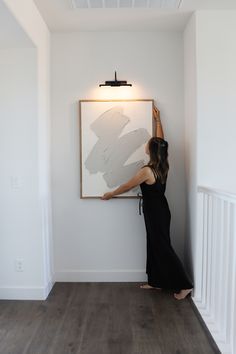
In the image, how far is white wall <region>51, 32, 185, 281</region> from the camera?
3363 mm

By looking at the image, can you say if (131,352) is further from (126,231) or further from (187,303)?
(126,231)

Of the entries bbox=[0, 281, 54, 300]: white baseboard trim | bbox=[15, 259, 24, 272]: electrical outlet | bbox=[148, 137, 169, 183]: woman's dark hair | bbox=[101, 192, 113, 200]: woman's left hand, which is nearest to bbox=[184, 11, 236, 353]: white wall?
bbox=[148, 137, 169, 183]: woman's dark hair

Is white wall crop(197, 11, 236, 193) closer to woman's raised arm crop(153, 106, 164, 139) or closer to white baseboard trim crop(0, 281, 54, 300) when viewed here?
woman's raised arm crop(153, 106, 164, 139)

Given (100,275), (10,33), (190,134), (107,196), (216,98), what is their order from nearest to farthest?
(10,33) < (216,98) < (190,134) < (107,196) < (100,275)

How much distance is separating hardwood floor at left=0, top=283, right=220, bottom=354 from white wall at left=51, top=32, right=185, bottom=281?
0.32 metres

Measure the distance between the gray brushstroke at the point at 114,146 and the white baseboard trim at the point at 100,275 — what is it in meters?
0.92

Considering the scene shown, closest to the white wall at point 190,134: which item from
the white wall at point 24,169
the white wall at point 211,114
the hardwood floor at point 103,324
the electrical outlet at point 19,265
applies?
the white wall at point 211,114

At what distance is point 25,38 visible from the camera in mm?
2650

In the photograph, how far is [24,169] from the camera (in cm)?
294

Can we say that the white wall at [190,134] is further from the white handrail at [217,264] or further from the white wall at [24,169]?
the white wall at [24,169]

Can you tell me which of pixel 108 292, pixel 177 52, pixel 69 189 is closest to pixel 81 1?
pixel 177 52

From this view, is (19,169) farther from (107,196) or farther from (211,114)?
(211,114)

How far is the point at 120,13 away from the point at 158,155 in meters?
1.30

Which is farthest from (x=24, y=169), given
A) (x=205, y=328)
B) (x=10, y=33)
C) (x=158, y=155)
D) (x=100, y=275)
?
(x=205, y=328)
